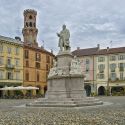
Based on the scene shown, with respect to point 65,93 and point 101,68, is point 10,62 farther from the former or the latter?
point 65,93

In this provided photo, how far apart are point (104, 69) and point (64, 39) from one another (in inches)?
2084

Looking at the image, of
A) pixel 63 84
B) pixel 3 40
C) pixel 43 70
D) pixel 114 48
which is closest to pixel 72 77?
pixel 63 84

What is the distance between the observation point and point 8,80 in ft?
232

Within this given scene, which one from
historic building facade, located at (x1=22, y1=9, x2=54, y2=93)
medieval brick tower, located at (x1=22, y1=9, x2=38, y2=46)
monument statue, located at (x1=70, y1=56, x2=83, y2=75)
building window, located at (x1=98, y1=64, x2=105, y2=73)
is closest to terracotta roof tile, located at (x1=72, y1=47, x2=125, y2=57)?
building window, located at (x1=98, y1=64, x2=105, y2=73)

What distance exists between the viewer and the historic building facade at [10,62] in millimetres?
69625

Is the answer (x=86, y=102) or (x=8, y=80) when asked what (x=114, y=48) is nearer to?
(x=8, y=80)

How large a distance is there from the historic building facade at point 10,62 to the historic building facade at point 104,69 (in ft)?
66.3

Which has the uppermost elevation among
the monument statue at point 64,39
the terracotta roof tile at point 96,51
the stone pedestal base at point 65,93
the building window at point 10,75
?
the terracotta roof tile at point 96,51

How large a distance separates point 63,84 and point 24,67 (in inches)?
1782

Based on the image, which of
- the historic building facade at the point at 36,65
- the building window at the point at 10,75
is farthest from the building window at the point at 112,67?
the building window at the point at 10,75

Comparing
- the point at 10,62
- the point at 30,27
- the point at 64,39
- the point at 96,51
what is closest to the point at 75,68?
the point at 64,39

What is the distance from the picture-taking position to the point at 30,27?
106 metres

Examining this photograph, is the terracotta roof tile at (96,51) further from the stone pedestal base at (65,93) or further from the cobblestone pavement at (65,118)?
the cobblestone pavement at (65,118)

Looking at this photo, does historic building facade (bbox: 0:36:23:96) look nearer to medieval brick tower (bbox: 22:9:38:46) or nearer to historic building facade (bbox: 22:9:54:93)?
historic building facade (bbox: 22:9:54:93)
